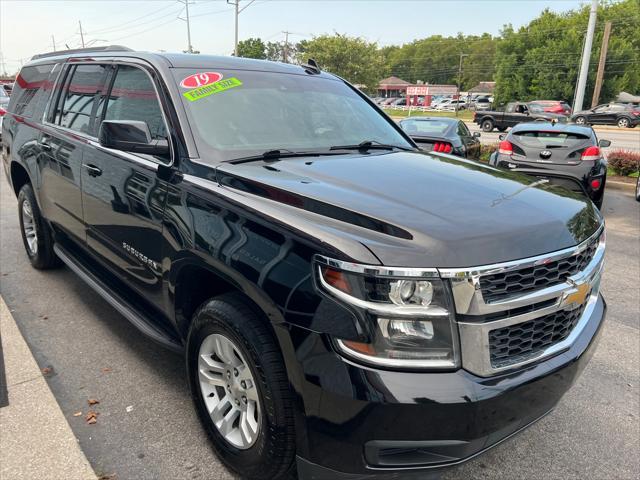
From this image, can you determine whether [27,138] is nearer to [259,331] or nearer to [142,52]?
[142,52]

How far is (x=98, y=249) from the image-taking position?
3.59 metres

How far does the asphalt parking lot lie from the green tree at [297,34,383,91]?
171ft

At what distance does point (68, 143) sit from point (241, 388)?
2.60m

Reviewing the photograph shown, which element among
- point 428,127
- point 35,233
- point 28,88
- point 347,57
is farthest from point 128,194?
point 347,57

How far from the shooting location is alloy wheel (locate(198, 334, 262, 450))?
230 cm

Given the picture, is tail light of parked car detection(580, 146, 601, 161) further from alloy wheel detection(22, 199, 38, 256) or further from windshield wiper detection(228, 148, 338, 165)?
alloy wheel detection(22, 199, 38, 256)

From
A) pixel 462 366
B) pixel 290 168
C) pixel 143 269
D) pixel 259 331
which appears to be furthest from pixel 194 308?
pixel 462 366

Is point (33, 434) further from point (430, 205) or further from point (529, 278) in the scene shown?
point (529, 278)

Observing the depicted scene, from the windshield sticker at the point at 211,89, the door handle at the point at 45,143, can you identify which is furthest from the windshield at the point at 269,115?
the door handle at the point at 45,143

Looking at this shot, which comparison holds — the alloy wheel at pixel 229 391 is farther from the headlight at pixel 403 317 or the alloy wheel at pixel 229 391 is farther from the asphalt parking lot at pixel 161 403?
the headlight at pixel 403 317

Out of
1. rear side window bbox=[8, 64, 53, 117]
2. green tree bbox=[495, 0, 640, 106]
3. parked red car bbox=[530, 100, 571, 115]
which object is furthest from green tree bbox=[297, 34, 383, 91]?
rear side window bbox=[8, 64, 53, 117]

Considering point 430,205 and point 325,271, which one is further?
point 430,205

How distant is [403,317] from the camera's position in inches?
70.9

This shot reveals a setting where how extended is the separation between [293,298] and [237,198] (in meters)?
0.63
